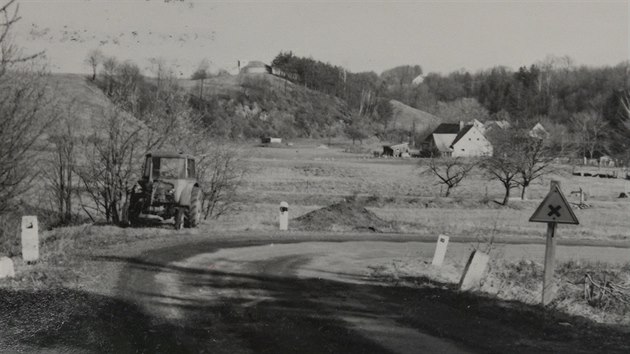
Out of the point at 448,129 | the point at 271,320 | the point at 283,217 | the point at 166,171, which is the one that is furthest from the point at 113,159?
the point at 448,129

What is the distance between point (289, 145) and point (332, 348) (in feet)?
370

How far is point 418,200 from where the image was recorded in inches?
1705

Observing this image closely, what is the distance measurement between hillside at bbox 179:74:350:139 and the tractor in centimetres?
11113

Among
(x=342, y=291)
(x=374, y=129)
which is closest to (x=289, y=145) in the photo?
(x=374, y=129)

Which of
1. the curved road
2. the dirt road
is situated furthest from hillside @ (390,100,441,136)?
the dirt road

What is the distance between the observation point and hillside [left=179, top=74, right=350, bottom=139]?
143000mm

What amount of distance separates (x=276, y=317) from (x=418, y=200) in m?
35.6

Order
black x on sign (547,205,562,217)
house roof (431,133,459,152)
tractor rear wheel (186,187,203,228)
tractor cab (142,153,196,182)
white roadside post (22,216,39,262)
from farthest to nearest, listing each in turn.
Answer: house roof (431,133,459,152) < tractor cab (142,153,196,182) < tractor rear wheel (186,187,203,228) < white roadside post (22,216,39,262) < black x on sign (547,205,562,217)

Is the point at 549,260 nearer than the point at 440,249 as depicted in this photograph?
Yes

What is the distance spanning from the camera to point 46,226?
23.3 metres

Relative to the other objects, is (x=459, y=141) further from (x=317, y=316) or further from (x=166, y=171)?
(x=317, y=316)

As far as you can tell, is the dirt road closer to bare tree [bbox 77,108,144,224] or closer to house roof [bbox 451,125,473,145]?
bare tree [bbox 77,108,144,224]

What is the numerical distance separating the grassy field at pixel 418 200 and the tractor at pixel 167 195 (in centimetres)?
235

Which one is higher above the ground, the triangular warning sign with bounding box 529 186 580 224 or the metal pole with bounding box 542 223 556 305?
the triangular warning sign with bounding box 529 186 580 224
